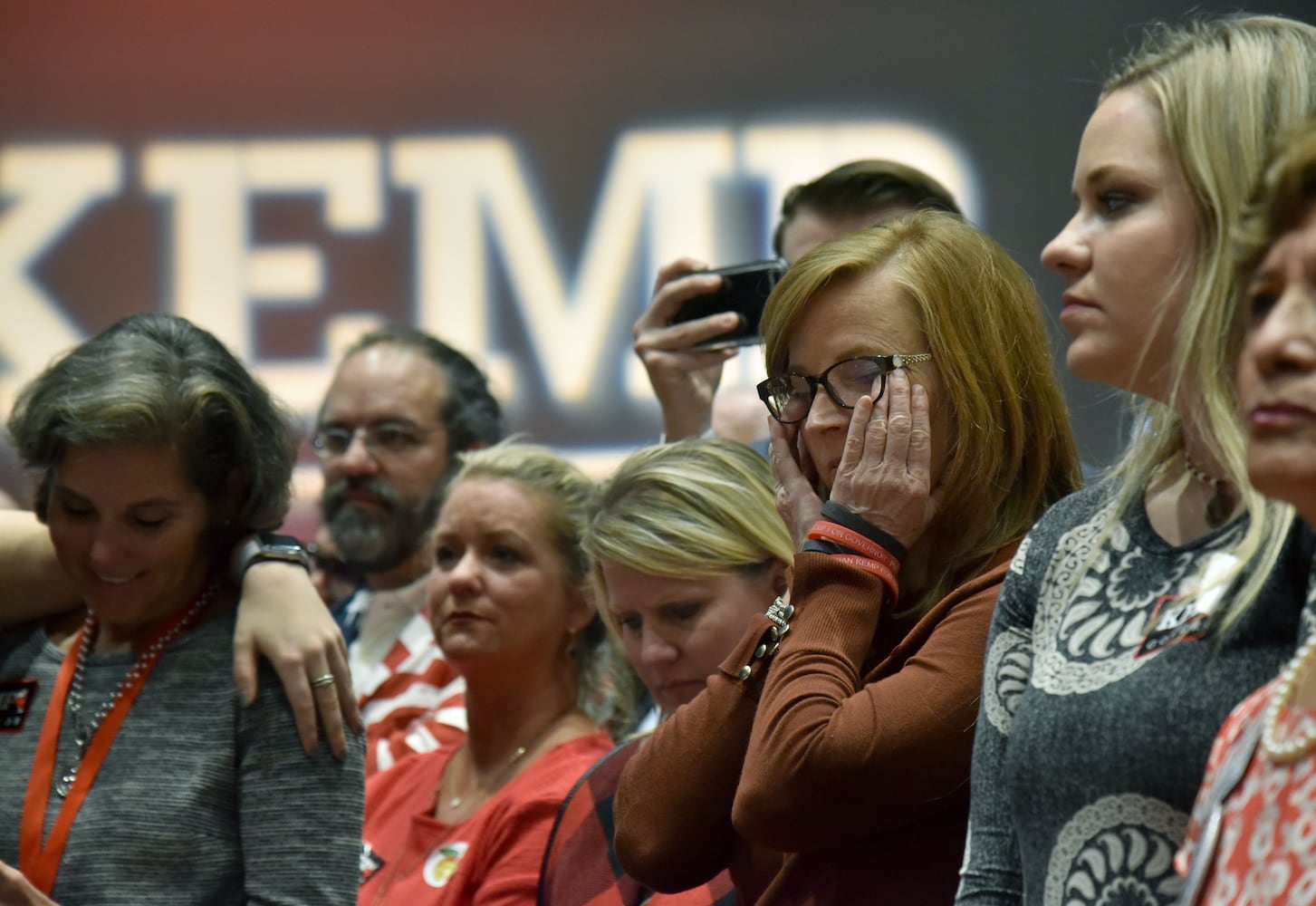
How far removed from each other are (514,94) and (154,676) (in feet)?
8.58

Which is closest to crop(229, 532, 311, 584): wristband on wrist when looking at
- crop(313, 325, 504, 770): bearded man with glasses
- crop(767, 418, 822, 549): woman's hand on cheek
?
crop(767, 418, 822, 549): woman's hand on cheek

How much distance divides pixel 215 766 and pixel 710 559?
0.72m

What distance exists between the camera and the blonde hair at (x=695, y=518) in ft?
7.93

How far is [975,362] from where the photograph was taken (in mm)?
1909

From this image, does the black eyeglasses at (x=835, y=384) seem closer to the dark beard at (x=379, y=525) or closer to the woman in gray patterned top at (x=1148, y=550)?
the woman in gray patterned top at (x=1148, y=550)

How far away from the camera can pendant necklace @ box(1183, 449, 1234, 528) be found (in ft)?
4.69

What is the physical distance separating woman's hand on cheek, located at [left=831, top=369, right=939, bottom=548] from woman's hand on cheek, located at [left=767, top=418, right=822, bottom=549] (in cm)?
15

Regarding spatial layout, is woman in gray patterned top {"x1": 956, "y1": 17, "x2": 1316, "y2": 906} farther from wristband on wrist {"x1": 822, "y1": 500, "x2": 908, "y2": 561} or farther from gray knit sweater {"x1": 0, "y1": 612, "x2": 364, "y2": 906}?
gray knit sweater {"x1": 0, "y1": 612, "x2": 364, "y2": 906}

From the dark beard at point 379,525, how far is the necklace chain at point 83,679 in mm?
1389

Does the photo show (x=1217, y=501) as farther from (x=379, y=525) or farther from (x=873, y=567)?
A: (x=379, y=525)

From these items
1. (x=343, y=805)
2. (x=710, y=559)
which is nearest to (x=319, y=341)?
(x=710, y=559)

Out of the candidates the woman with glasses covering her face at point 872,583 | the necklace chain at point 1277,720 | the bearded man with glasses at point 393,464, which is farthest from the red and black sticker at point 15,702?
the necklace chain at point 1277,720

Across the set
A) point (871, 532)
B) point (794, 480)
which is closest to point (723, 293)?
point (794, 480)

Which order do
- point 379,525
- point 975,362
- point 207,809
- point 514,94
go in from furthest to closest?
point 514,94, point 379,525, point 207,809, point 975,362
